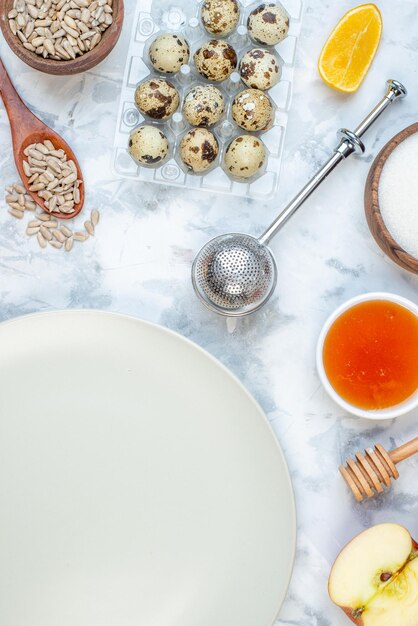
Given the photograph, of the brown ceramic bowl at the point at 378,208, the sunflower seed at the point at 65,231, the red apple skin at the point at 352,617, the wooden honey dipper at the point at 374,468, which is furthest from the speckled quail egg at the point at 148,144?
the red apple skin at the point at 352,617

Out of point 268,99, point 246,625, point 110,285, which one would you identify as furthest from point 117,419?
point 268,99

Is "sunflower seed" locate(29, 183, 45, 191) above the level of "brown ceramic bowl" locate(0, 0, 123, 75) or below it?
below

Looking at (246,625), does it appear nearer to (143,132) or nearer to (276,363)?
(276,363)

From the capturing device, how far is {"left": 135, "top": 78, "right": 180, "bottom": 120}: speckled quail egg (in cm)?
90

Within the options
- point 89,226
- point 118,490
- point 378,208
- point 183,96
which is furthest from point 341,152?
point 118,490

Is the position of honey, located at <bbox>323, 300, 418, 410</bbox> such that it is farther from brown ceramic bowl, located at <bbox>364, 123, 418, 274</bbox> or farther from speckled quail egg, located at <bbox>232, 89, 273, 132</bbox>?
speckled quail egg, located at <bbox>232, 89, 273, 132</bbox>

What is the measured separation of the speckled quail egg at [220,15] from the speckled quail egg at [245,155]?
0.12 m

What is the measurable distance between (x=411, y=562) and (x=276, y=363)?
0.26 meters

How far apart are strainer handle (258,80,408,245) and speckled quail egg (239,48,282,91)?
10 centimetres

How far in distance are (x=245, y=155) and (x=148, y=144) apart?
0.11 meters

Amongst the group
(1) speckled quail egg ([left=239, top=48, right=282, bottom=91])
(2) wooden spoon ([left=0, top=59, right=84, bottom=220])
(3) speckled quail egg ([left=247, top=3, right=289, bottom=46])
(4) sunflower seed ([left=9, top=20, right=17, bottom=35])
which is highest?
(3) speckled quail egg ([left=247, top=3, right=289, bottom=46])

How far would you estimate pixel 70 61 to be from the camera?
888mm

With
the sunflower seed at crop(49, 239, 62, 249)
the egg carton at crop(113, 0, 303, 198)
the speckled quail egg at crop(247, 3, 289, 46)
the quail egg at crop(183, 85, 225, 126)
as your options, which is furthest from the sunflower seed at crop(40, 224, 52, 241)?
the speckled quail egg at crop(247, 3, 289, 46)

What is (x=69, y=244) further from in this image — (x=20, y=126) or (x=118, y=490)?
(x=118, y=490)
